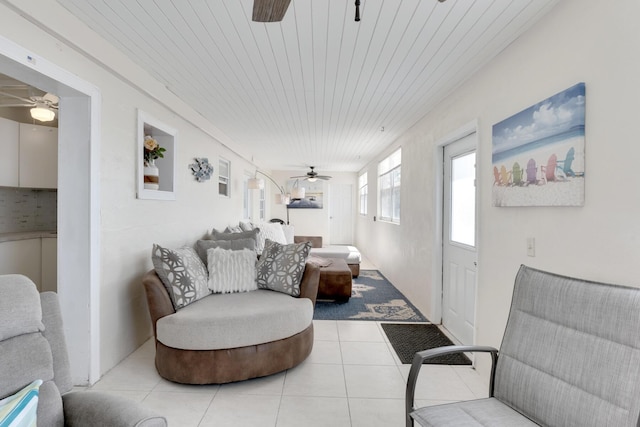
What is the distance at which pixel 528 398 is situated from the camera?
1421mm

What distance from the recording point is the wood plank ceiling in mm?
1878

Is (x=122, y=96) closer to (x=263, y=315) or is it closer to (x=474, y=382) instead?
(x=263, y=315)

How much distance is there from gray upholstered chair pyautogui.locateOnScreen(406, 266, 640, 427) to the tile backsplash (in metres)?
4.47

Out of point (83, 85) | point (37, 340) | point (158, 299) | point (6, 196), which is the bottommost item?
point (158, 299)

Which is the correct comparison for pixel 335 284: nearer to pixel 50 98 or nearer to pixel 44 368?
pixel 44 368

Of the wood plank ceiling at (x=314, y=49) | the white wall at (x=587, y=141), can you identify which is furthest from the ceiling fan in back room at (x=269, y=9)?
the white wall at (x=587, y=141)

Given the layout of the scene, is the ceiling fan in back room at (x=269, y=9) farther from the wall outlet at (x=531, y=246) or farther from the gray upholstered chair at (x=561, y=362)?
the wall outlet at (x=531, y=246)

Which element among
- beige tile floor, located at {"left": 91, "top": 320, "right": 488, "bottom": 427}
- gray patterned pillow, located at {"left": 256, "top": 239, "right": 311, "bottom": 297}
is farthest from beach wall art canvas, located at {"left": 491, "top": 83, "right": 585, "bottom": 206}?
gray patterned pillow, located at {"left": 256, "top": 239, "right": 311, "bottom": 297}

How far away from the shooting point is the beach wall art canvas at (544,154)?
1636 millimetres

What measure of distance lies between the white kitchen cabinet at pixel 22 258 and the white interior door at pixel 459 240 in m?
4.20

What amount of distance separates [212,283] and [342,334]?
1.38m

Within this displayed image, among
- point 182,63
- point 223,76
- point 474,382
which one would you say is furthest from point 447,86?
point 474,382

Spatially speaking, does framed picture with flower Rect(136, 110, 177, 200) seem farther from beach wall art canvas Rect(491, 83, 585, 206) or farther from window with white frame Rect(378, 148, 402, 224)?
window with white frame Rect(378, 148, 402, 224)

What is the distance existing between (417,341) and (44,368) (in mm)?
2881
